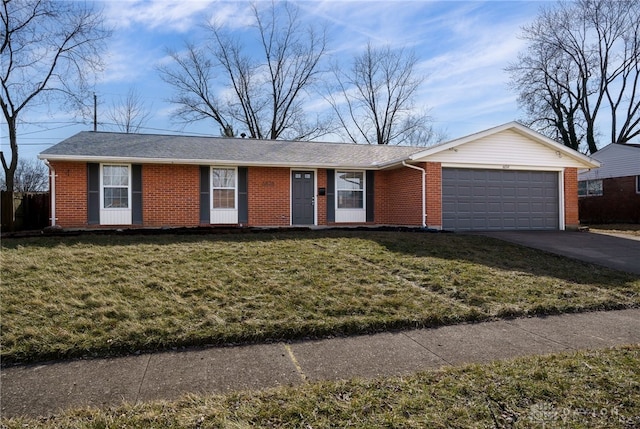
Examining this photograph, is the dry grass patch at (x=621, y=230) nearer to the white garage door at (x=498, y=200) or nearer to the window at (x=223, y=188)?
the white garage door at (x=498, y=200)

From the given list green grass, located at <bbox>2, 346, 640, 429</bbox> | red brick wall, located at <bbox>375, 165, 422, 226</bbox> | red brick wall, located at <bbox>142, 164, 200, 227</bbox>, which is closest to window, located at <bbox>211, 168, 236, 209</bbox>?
red brick wall, located at <bbox>142, 164, 200, 227</bbox>

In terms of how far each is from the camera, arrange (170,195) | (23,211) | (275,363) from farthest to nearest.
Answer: (23,211) < (170,195) < (275,363)

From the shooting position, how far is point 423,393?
10.2 feet

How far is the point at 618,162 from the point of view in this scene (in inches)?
902

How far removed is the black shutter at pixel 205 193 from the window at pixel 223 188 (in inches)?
6.5

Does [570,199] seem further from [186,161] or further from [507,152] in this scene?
[186,161]

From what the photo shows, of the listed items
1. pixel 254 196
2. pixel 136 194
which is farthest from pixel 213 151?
pixel 136 194

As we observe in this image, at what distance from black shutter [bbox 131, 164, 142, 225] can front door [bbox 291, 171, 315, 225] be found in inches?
193

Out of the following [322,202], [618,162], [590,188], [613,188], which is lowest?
[322,202]

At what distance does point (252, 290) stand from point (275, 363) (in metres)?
2.18

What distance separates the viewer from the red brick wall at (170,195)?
43.2ft

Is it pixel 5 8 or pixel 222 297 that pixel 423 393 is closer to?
pixel 222 297

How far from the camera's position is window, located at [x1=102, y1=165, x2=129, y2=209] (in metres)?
12.9

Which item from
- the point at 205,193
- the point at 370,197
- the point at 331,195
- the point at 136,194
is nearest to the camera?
the point at 136,194
